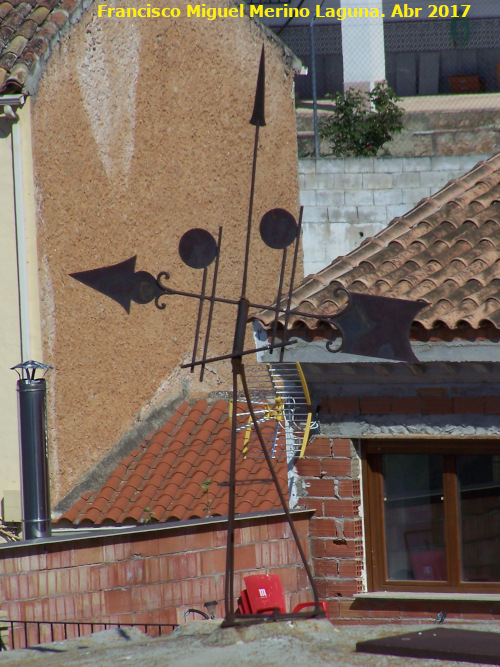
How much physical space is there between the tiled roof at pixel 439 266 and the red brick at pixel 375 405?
66 cm

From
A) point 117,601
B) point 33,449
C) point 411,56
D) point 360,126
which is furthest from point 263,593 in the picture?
point 411,56

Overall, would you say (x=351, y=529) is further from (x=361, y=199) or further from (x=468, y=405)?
(x=361, y=199)

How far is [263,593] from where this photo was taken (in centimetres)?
543

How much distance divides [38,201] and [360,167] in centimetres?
439

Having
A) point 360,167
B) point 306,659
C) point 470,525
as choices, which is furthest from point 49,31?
point 306,659

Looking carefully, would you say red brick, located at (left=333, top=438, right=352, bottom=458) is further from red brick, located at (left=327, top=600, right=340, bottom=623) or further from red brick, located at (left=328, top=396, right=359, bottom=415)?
red brick, located at (left=327, top=600, right=340, bottom=623)

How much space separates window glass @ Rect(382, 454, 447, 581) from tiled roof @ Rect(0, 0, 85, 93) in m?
5.31

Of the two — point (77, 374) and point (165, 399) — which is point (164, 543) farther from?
point (165, 399)

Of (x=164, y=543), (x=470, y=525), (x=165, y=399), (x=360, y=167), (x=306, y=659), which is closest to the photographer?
(x=306, y=659)

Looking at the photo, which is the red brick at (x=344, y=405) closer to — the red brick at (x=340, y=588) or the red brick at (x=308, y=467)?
the red brick at (x=308, y=467)

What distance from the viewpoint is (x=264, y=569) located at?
797cm

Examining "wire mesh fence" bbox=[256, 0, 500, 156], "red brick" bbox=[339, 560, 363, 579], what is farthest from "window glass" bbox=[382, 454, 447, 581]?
"wire mesh fence" bbox=[256, 0, 500, 156]

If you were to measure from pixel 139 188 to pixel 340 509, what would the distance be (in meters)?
5.35

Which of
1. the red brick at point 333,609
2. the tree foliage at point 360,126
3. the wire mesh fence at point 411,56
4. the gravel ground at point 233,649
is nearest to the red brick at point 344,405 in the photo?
the red brick at point 333,609
